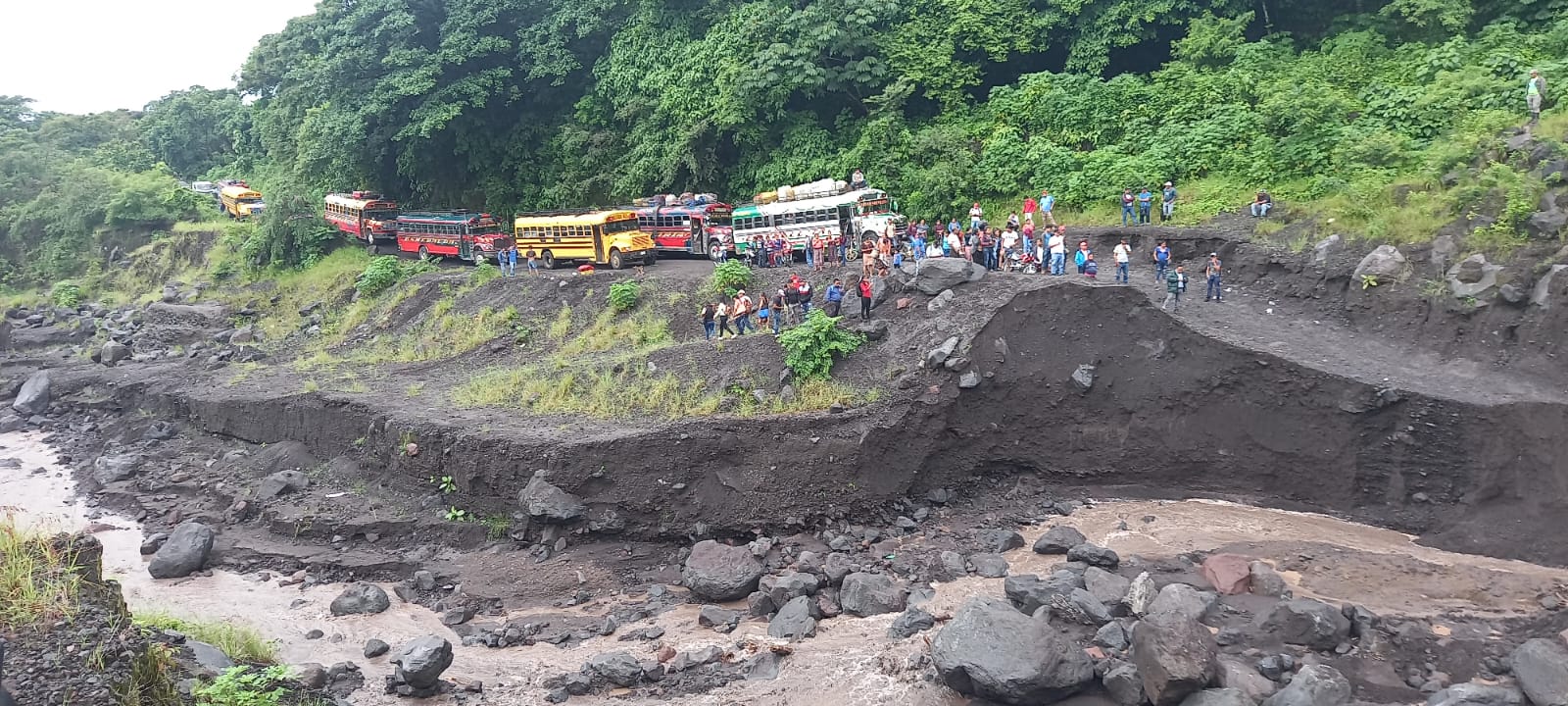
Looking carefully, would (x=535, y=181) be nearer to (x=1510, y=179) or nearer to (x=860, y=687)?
(x=860, y=687)

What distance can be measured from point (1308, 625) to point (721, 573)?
337 inches

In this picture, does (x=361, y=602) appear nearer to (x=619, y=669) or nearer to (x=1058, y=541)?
(x=619, y=669)

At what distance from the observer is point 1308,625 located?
1166 centimetres

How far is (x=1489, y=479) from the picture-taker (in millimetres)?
14109

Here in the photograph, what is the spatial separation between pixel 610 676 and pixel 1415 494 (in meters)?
13.6

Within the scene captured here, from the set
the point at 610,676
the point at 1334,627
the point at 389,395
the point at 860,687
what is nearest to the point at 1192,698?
the point at 1334,627

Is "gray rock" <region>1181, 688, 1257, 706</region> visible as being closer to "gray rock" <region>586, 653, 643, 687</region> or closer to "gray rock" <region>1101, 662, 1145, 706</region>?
"gray rock" <region>1101, 662, 1145, 706</region>

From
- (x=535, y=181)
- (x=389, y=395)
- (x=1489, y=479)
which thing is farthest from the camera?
(x=535, y=181)

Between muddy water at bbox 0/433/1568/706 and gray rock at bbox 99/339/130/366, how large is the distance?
14.7 m

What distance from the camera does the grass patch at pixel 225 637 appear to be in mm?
10367

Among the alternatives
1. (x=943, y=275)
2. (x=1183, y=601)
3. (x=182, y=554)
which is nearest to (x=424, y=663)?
(x=182, y=554)

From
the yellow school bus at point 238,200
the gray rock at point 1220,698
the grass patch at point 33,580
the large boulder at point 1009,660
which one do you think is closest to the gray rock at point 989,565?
the large boulder at point 1009,660

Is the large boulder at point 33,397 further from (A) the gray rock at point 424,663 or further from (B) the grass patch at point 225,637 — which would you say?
(A) the gray rock at point 424,663

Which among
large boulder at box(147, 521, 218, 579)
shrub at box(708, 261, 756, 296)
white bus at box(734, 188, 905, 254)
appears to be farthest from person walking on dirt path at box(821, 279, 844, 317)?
large boulder at box(147, 521, 218, 579)
